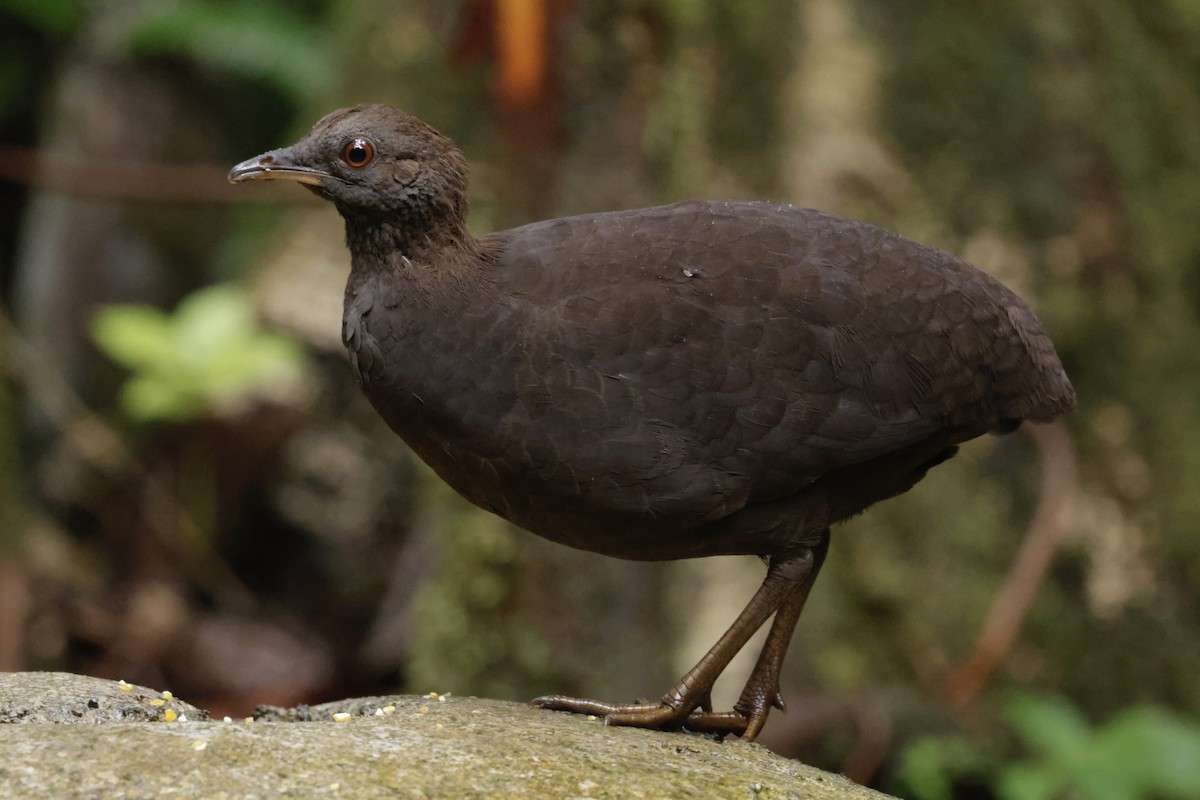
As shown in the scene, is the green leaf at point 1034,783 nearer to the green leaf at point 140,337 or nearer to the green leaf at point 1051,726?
the green leaf at point 1051,726

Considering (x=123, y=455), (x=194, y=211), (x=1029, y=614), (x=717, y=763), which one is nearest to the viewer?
(x=717, y=763)

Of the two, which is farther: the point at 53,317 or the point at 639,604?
the point at 53,317

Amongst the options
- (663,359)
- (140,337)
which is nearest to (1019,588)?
(663,359)

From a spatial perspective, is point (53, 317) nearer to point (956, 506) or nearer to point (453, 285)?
point (956, 506)

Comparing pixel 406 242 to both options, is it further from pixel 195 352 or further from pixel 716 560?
pixel 195 352

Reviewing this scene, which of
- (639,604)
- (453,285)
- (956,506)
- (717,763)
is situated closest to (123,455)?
(639,604)

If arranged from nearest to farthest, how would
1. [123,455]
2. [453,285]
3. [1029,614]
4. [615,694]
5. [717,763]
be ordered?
1. [717,763]
2. [453,285]
3. [615,694]
4. [1029,614]
5. [123,455]

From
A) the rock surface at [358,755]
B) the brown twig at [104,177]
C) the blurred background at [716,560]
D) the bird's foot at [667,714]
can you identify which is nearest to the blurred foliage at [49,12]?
the brown twig at [104,177]
